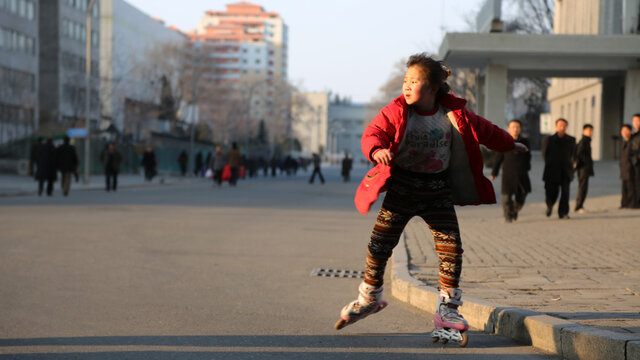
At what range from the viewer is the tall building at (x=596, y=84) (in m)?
32.7

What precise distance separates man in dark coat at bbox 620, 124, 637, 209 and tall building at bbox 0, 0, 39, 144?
46.4 metres

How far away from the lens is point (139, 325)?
18.4 ft

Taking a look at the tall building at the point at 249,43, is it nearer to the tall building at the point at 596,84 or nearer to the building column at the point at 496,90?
the tall building at the point at 596,84

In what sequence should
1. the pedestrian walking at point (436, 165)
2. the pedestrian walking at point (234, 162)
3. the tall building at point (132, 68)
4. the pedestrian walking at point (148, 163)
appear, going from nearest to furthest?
the pedestrian walking at point (436, 165) < the pedestrian walking at point (234, 162) < the pedestrian walking at point (148, 163) < the tall building at point (132, 68)

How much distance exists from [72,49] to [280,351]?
72466 mm

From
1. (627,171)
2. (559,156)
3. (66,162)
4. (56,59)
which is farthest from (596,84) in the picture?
(56,59)

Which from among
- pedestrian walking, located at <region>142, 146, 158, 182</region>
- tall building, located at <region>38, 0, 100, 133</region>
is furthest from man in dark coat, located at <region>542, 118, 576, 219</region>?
tall building, located at <region>38, 0, 100, 133</region>

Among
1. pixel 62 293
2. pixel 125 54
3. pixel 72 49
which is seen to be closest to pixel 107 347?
pixel 62 293

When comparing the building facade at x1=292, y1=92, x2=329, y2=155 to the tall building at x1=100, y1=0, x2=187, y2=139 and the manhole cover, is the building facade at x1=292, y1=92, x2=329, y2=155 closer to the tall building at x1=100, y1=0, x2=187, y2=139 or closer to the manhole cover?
the tall building at x1=100, y1=0, x2=187, y2=139

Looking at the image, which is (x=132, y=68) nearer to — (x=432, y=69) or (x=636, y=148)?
(x=636, y=148)

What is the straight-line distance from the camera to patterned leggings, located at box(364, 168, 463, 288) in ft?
16.2

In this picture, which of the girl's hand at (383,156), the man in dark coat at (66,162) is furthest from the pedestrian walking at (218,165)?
the girl's hand at (383,156)

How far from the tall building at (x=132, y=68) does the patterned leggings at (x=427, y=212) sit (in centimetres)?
6171

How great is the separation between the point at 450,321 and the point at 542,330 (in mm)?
547
